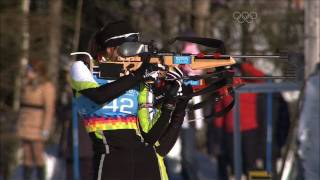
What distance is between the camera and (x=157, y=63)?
466 cm

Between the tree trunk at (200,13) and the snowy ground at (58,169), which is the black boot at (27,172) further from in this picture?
the tree trunk at (200,13)

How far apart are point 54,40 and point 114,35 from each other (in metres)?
6.33

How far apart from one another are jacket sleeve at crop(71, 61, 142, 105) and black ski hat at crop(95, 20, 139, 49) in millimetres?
181

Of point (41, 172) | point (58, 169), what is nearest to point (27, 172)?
point (41, 172)

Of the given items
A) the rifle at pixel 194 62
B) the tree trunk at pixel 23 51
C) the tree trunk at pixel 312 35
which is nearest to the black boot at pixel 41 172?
the tree trunk at pixel 23 51

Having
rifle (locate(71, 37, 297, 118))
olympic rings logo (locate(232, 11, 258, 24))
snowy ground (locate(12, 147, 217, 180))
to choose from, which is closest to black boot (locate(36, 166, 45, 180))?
snowy ground (locate(12, 147, 217, 180))

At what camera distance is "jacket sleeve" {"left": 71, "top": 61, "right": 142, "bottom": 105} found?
4.47 meters

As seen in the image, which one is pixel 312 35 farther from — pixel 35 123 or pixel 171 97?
pixel 171 97

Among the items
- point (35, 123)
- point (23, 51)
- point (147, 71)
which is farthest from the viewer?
point (23, 51)

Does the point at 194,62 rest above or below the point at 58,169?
above

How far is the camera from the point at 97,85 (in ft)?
15.1

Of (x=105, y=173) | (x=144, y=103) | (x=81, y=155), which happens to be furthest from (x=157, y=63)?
(x=81, y=155)

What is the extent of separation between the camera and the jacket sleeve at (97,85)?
14.7ft

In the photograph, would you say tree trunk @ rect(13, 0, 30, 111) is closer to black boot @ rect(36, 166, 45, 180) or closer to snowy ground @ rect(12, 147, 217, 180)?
snowy ground @ rect(12, 147, 217, 180)
